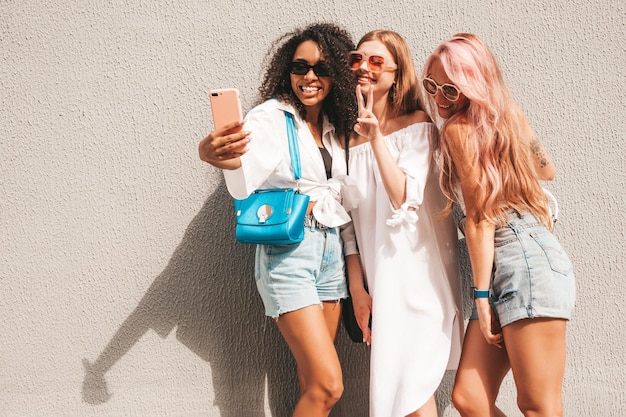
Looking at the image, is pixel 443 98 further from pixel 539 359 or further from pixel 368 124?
pixel 539 359

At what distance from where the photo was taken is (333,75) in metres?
2.47

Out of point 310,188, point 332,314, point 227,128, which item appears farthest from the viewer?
point 332,314

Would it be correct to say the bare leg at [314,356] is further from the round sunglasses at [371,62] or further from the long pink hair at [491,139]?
the round sunglasses at [371,62]

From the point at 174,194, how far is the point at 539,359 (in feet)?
6.45

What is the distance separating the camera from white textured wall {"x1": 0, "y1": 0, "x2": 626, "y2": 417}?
2957mm

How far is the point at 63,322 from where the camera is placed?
304 centimetres

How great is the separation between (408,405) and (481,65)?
56.8 inches

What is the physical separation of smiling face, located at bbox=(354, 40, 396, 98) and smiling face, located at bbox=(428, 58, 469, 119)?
207 millimetres

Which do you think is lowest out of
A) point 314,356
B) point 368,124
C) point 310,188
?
point 314,356

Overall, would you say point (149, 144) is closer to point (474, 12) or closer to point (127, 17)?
point (127, 17)

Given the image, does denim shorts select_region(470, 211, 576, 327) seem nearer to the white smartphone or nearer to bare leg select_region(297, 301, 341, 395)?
bare leg select_region(297, 301, 341, 395)

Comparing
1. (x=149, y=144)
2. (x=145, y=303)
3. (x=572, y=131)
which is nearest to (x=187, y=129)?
(x=149, y=144)

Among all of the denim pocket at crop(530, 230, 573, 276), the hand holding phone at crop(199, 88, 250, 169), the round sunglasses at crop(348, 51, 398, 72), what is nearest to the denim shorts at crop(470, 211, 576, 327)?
the denim pocket at crop(530, 230, 573, 276)

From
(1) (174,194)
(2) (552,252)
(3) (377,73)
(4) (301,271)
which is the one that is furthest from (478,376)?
(1) (174,194)
